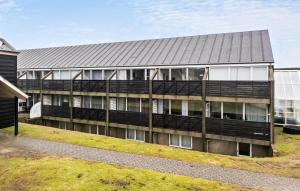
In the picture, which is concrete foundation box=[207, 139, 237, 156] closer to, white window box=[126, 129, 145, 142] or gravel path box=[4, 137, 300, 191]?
white window box=[126, 129, 145, 142]

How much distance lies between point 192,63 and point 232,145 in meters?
8.24

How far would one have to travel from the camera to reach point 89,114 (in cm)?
3070

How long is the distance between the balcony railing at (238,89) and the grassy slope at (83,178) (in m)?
11.4

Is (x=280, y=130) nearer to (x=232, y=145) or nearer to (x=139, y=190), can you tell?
(x=232, y=145)

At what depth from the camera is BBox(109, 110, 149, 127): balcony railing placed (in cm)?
2714

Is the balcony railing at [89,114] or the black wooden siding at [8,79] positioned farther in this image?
the balcony railing at [89,114]

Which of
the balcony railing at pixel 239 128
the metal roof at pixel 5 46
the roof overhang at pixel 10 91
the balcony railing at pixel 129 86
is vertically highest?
the metal roof at pixel 5 46

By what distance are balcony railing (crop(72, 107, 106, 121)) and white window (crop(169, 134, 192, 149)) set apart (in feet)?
26.0

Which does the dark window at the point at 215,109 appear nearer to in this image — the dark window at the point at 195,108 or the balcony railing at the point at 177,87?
the dark window at the point at 195,108

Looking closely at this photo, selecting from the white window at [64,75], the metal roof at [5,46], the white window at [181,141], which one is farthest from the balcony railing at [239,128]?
the white window at [64,75]

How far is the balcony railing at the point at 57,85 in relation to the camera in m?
32.3

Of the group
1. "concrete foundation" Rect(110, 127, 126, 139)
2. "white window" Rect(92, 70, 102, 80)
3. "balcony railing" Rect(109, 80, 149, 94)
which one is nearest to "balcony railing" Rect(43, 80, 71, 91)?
"white window" Rect(92, 70, 102, 80)

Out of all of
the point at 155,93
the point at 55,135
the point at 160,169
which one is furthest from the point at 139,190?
the point at 155,93

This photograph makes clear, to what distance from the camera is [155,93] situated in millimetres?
26391
